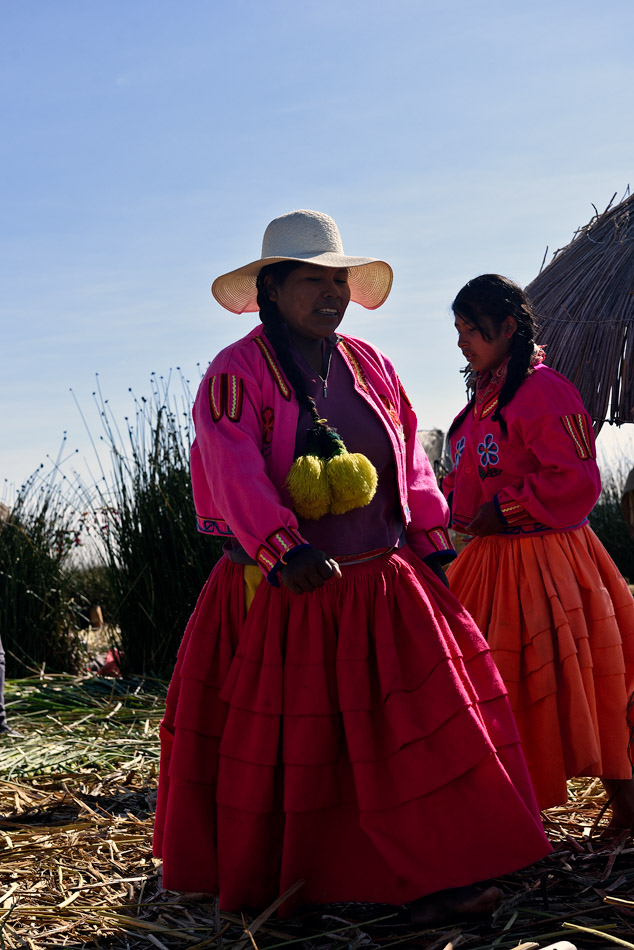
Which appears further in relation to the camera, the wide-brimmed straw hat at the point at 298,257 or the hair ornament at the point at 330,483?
the wide-brimmed straw hat at the point at 298,257

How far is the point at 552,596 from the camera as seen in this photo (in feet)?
11.0

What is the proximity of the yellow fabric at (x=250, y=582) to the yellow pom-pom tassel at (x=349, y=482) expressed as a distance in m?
0.29

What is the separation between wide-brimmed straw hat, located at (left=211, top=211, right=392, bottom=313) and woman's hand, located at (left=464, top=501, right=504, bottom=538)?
898mm

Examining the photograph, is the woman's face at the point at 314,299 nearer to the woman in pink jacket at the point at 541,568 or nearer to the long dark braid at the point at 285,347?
the long dark braid at the point at 285,347

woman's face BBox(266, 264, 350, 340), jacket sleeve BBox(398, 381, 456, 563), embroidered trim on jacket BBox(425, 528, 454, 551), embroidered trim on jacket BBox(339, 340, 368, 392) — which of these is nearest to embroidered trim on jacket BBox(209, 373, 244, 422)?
woman's face BBox(266, 264, 350, 340)

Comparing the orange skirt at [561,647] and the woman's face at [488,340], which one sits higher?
the woman's face at [488,340]

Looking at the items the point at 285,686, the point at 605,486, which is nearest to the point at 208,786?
the point at 285,686

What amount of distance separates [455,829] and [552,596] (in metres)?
1.13

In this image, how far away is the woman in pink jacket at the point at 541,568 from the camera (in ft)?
10.7

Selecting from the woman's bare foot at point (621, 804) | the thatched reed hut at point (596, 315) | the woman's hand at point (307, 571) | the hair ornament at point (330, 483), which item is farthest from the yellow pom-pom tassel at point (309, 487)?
the thatched reed hut at point (596, 315)

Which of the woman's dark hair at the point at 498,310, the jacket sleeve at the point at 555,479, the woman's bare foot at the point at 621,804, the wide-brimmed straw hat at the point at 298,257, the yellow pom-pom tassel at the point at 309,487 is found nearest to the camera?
the yellow pom-pom tassel at the point at 309,487

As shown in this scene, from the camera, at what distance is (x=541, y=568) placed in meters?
3.42

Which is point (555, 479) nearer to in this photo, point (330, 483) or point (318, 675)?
point (330, 483)

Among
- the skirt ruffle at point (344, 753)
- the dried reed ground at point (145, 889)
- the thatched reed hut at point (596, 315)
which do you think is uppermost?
the thatched reed hut at point (596, 315)
